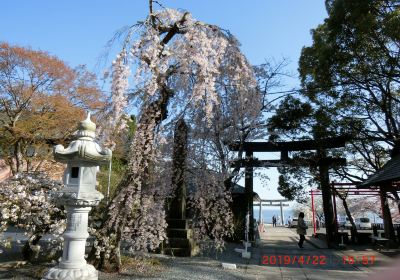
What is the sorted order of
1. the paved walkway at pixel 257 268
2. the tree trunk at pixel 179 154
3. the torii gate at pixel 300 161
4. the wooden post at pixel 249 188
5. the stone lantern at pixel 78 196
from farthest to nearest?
the wooden post at pixel 249 188
the torii gate at pixel 300 161
the tree trunk at pixel 179 154
the paved walkway at pixel 257 268
the stone lantern at pixel 78 196

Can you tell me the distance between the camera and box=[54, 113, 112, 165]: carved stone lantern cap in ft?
18.2

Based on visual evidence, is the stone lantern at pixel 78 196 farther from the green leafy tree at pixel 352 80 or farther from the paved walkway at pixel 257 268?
the green leafy tree at pixel 352 80

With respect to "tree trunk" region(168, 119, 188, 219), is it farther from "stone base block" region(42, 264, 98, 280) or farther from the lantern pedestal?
"stone base block" region(42, 264, 98, 280)

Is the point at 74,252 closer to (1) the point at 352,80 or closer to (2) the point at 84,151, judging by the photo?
(2) the point at 84,151

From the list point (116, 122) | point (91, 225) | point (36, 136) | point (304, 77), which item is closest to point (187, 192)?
point (91, 225)

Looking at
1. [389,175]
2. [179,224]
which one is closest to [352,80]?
[389,175]

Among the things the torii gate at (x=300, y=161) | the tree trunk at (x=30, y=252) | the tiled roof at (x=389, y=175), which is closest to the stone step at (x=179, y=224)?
the tree trunk at (x=30, y=252)

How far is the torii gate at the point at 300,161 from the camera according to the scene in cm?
1435

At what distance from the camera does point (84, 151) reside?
18.2 ft

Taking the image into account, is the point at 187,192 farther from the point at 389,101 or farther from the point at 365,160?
the point at 365,160

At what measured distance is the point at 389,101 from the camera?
13.0m

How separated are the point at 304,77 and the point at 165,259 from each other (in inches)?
429

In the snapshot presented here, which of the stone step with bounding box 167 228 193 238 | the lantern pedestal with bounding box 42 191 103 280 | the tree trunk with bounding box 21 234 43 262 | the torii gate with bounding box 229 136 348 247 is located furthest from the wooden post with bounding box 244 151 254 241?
the lantern pedestal with bounding box 42 191 103 280

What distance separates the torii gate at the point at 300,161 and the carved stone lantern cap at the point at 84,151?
29.9ft
